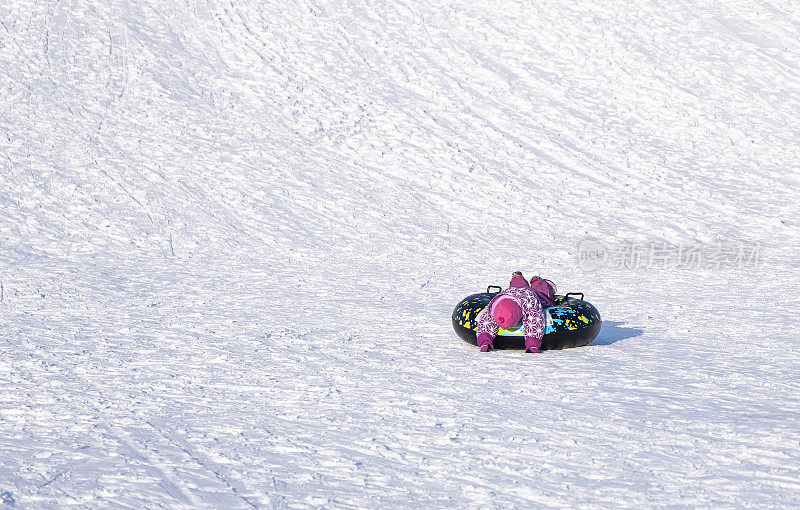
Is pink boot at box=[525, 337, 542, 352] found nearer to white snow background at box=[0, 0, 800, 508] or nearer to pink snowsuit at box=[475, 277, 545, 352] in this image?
pink snowsuit at box=[475, 277, 545, 352]

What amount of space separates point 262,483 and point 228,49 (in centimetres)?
1673

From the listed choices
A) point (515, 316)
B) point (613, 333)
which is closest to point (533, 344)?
point (515, 316)

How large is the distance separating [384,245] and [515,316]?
694 cm

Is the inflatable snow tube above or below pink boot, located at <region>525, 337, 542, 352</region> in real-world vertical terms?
above

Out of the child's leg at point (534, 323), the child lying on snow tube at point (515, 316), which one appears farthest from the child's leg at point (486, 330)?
the child's leg at point (534, 323)

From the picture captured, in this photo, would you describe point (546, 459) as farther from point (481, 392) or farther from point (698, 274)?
point (698, 274)

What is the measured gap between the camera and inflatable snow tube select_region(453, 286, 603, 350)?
21.6ft

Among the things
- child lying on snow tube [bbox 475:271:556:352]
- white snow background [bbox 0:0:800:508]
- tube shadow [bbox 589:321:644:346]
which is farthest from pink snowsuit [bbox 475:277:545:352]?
tube shadow [bbox 589:321:644:346]

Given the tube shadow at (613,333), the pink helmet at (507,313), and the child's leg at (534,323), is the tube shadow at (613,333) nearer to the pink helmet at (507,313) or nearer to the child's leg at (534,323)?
the child's leg at (534,323)

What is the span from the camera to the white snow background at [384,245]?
418 centimetres

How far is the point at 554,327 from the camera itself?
21.6ft

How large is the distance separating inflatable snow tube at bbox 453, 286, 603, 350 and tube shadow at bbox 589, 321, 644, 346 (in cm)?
37

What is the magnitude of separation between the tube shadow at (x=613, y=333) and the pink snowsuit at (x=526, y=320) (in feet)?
2.48

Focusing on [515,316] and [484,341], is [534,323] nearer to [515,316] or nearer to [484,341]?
[515,316]
